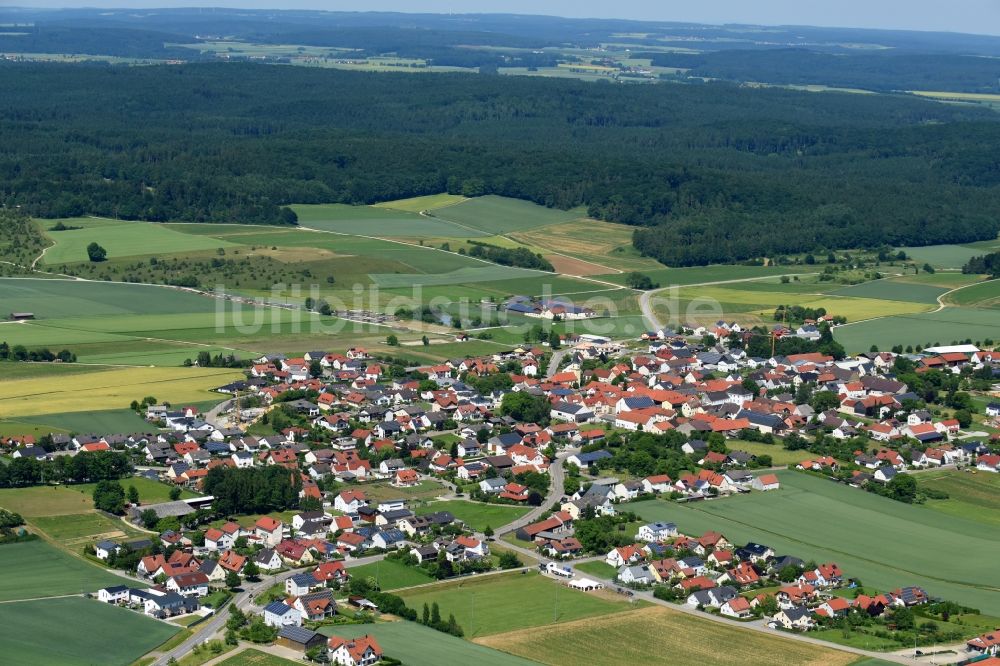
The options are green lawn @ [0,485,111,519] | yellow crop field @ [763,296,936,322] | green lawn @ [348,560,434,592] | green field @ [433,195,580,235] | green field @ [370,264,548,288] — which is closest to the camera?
green lawn @ [348,560,434,592]

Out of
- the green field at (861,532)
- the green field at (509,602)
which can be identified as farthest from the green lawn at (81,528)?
the green field at (861,532)

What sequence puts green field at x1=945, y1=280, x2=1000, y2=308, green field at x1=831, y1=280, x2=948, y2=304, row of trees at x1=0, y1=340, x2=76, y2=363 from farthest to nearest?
green field at x1=831, y1=280, x2=948, y2=304 < green field at x1=945, y1=280, x2=1000, y2=308 < row of trees at x1=0, y1=340, x2=76, y2=363

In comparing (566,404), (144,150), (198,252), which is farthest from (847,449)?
(144,150)

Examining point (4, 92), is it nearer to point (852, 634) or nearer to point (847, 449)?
point (847, 449)

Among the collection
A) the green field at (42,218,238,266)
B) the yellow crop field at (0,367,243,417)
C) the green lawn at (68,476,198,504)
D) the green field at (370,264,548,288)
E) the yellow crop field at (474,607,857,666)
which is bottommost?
the green field at (370,264,548,288)

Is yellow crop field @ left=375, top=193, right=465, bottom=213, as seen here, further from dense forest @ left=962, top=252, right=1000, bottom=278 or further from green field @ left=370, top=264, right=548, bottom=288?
dense forest @ left=962, top=252, right=1000, bottom=278

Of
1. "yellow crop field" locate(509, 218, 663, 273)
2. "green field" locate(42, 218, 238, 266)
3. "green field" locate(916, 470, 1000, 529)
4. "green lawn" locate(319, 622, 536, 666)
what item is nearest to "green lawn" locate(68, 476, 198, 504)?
"green lawn" locate(319, 622, 536, 666)

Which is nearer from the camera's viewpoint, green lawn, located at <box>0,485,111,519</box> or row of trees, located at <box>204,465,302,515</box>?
green lawn, located at <box>0,485,111,519</box>
